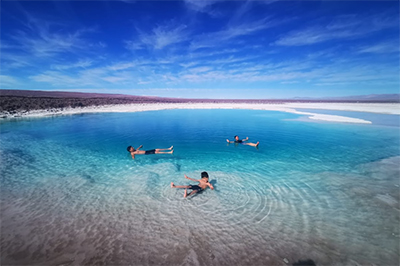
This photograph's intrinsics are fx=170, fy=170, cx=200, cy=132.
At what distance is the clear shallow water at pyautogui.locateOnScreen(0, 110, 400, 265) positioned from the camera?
5.12 meters

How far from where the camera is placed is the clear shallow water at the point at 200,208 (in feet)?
16.8

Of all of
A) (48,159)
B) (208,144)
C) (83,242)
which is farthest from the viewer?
(208,144)

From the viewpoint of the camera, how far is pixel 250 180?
9.54m

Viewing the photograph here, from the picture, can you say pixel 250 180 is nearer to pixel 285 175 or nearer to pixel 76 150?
pixel 285 175

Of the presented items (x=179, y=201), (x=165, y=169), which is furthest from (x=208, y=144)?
(x=179, y=201)

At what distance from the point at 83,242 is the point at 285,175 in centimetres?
1001

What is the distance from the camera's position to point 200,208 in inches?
283

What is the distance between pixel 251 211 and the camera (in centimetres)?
696

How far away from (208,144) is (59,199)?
1154 centimetres

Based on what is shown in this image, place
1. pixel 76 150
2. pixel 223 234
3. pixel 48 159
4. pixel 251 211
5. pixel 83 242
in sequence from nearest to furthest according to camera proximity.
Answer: pixel 83 242
pixel 223 234
pixel 251 211
pixel 48 159
pixel 76 150

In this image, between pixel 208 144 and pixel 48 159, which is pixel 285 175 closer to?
pixel 208 144

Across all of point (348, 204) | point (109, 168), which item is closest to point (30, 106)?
point (109, 168)

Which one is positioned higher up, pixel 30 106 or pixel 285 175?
pixel 30 106

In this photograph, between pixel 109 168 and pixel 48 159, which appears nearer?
pixel 109 168
